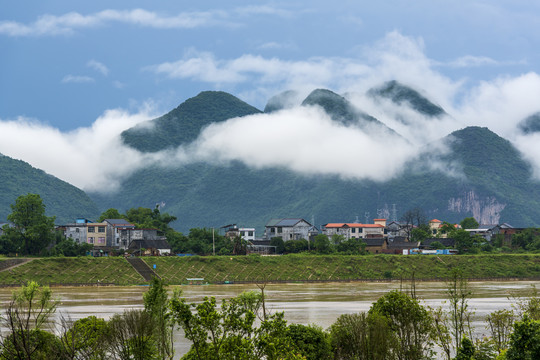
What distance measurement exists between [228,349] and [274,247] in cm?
13064

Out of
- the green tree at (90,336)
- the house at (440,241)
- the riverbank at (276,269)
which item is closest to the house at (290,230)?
the house at (440,241)

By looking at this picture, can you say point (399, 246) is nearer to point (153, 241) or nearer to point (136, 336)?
point (153, 241)

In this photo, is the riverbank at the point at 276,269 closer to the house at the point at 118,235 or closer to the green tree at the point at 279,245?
the green tree at the point at 279,245

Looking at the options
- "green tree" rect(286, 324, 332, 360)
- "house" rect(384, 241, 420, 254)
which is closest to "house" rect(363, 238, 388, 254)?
"house" rect(384, 241, 420, 254)

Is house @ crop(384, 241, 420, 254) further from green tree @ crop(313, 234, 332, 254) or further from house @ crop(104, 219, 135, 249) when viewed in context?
house @ crop(104, 219, 135, 249)

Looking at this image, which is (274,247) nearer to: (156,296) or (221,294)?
(221,294)

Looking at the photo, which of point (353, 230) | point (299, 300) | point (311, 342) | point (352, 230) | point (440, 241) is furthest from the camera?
point (353, 230)

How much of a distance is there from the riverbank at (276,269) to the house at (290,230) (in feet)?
139

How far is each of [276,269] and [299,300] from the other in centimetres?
4285

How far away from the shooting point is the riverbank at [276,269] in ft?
366

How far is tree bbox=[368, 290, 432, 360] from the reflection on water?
15635 mm

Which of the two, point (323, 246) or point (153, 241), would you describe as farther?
point (153, 241)

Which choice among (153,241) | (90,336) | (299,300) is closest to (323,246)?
(153,241)

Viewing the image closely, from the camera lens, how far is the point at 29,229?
416ft
